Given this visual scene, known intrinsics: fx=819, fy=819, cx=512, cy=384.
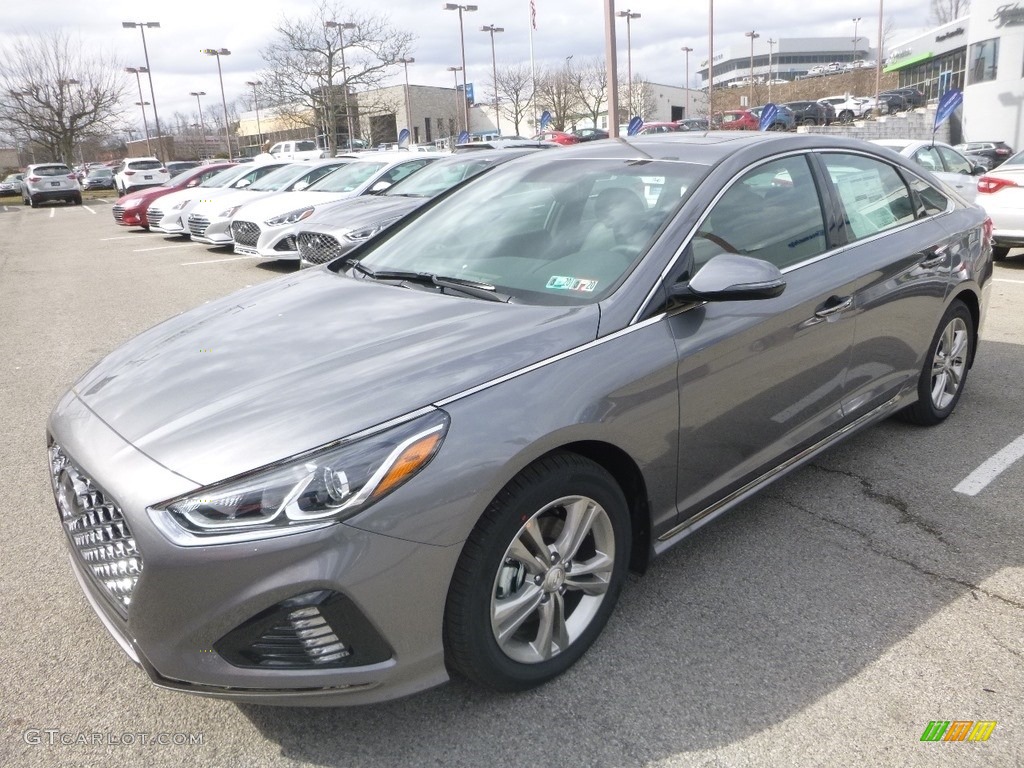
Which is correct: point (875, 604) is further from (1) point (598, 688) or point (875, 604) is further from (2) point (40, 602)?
(2) point (40, 602)

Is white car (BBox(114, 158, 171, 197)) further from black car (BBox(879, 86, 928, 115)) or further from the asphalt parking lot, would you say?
black car (BBox(879, 86, 928, 115))

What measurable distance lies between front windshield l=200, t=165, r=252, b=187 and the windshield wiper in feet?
45.6

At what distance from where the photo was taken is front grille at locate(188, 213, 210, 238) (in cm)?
1440

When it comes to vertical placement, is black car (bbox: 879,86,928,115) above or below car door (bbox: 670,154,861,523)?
above

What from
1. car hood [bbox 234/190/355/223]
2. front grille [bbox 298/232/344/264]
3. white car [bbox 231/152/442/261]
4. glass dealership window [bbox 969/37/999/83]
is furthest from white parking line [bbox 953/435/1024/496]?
glass dealership window [bbox 969/37/999/83]

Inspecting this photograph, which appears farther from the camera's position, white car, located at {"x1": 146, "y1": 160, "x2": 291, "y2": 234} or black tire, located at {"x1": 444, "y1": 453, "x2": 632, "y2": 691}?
white car, located at {"x1": 146, "y1": 160, "x2": 291, "y2": 234}

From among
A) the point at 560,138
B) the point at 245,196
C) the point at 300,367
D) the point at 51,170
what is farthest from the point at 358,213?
the point at 51,170

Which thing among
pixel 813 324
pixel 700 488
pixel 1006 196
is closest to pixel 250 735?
pixel 700 488

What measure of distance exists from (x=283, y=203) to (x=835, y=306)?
33.1 feet

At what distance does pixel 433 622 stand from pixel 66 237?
2003 cm

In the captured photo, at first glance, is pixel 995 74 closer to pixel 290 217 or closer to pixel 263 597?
pixel 290 217

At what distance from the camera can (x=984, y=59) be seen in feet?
110

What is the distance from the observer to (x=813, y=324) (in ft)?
10.6

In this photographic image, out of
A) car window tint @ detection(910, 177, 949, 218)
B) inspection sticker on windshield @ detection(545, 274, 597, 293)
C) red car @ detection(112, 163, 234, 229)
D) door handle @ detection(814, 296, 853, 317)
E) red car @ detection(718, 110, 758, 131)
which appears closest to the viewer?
inspection sticker on windshield @ detection(545, 274, 597, 293)
